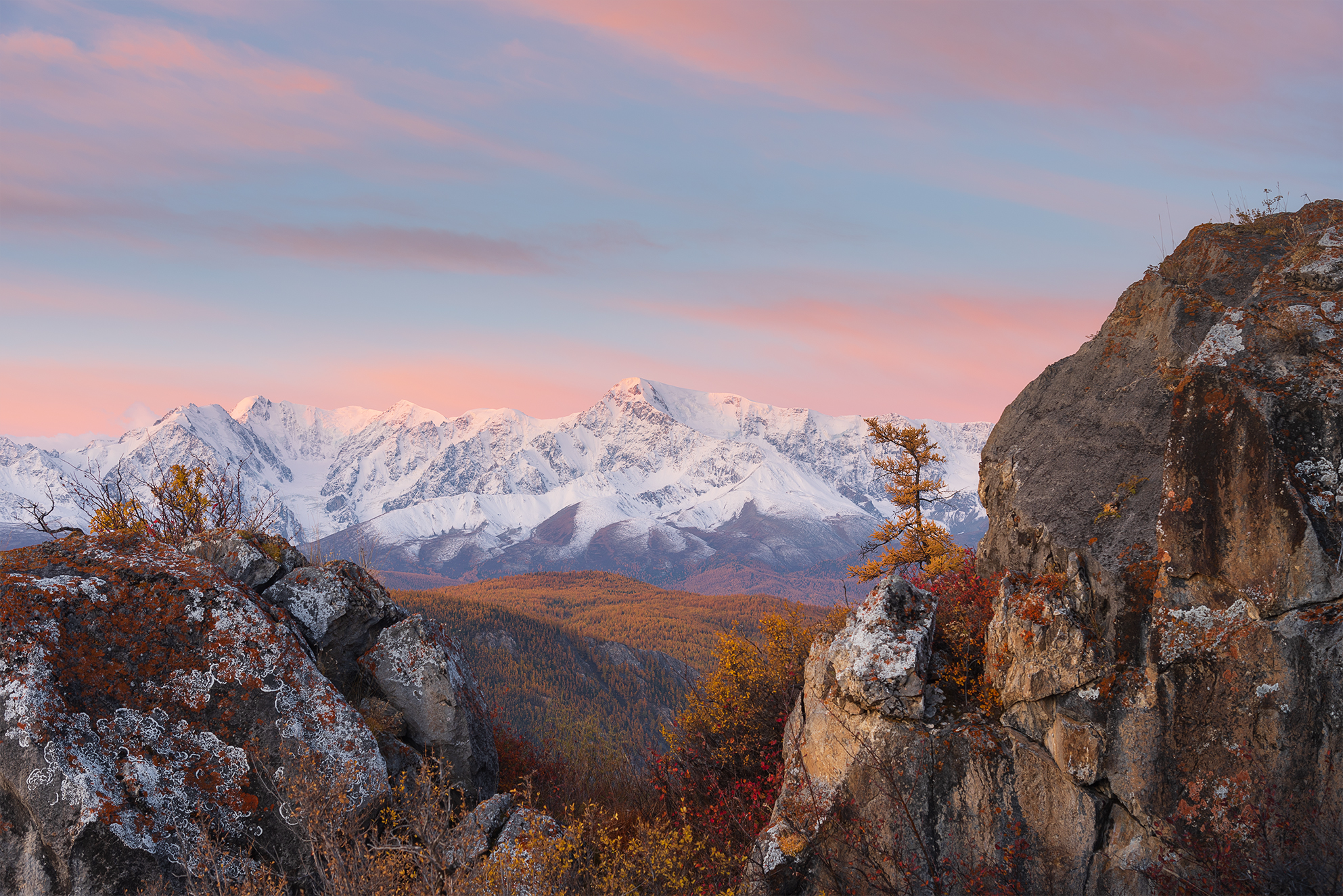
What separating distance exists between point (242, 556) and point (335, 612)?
2.30 metres

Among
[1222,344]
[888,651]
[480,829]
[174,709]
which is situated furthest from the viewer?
[888,651]

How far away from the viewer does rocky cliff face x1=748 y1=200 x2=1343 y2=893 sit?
36.9 feet

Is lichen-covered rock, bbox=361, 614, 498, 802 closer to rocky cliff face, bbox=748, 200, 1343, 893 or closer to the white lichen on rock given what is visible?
rocky cliff face, bbox=748, 200, 1343, 893

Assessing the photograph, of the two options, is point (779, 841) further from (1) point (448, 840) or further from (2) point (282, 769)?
(2) point (282, 769)

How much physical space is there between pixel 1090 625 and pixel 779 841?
669 centimetres

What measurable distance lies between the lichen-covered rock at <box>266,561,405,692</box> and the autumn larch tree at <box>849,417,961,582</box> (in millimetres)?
13634

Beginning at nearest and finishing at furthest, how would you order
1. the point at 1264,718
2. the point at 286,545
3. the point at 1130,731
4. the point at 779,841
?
the point at 1264,718 → the point at 1130,731 → the point at 779,841 → the point at 286,545

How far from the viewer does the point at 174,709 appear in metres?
12.7

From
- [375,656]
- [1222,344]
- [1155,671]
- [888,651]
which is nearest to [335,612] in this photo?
[375,656]

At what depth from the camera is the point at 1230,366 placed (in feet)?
42.2

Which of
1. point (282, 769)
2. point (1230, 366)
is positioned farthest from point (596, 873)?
point (1230, 366)

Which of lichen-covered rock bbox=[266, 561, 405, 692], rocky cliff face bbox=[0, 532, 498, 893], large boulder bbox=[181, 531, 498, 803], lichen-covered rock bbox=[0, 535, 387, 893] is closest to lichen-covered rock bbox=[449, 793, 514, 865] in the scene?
large boulder bbox=[181, 531, 498, 803]

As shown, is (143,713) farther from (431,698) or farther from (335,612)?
(431,698)

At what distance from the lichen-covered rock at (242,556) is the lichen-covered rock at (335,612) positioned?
1.13ft
